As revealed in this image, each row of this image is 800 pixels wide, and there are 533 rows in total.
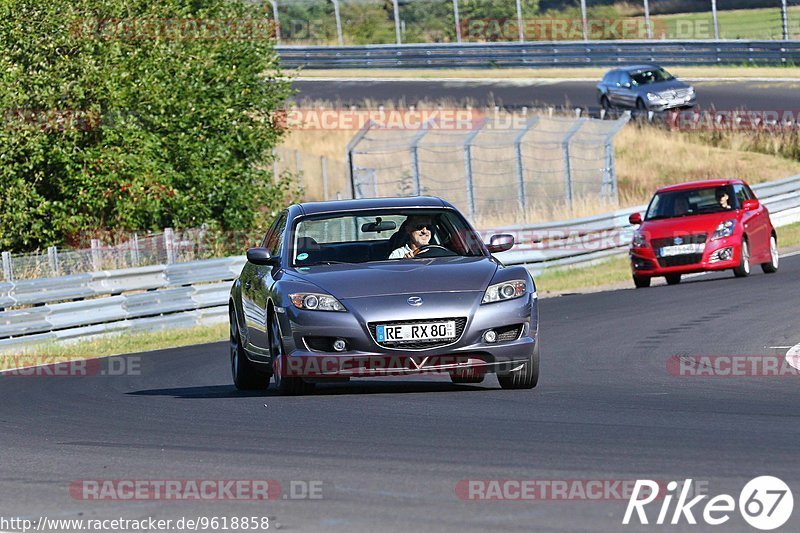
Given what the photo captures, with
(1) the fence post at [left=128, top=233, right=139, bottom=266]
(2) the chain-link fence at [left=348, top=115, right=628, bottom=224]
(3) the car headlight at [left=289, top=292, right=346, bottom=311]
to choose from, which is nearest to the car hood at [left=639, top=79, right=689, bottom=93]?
(2) the chain-link fence at [left=348, top=115, right=628, bottom=224]

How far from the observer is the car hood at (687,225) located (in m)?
22.3

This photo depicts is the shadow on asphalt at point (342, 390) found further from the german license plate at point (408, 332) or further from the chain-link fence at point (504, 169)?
the chain-link fence at point (504, 169)

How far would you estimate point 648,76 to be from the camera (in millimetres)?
47281

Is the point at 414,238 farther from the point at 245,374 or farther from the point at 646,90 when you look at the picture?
the point at 646,90

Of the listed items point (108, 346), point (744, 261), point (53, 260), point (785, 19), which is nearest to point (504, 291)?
point (108, 346)

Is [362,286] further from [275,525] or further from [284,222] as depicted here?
[275,525]

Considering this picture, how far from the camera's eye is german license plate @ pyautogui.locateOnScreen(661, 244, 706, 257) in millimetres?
22297

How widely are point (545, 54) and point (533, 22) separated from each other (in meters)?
4.64

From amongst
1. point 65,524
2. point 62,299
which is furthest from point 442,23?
point 65,524

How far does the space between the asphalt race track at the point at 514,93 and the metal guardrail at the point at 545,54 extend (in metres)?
1.50

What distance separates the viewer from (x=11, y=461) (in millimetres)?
8633

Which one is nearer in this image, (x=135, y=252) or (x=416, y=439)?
(x=416, y=439)

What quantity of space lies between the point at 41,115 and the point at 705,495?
846 inches

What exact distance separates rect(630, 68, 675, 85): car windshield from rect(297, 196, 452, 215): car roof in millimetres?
35711
